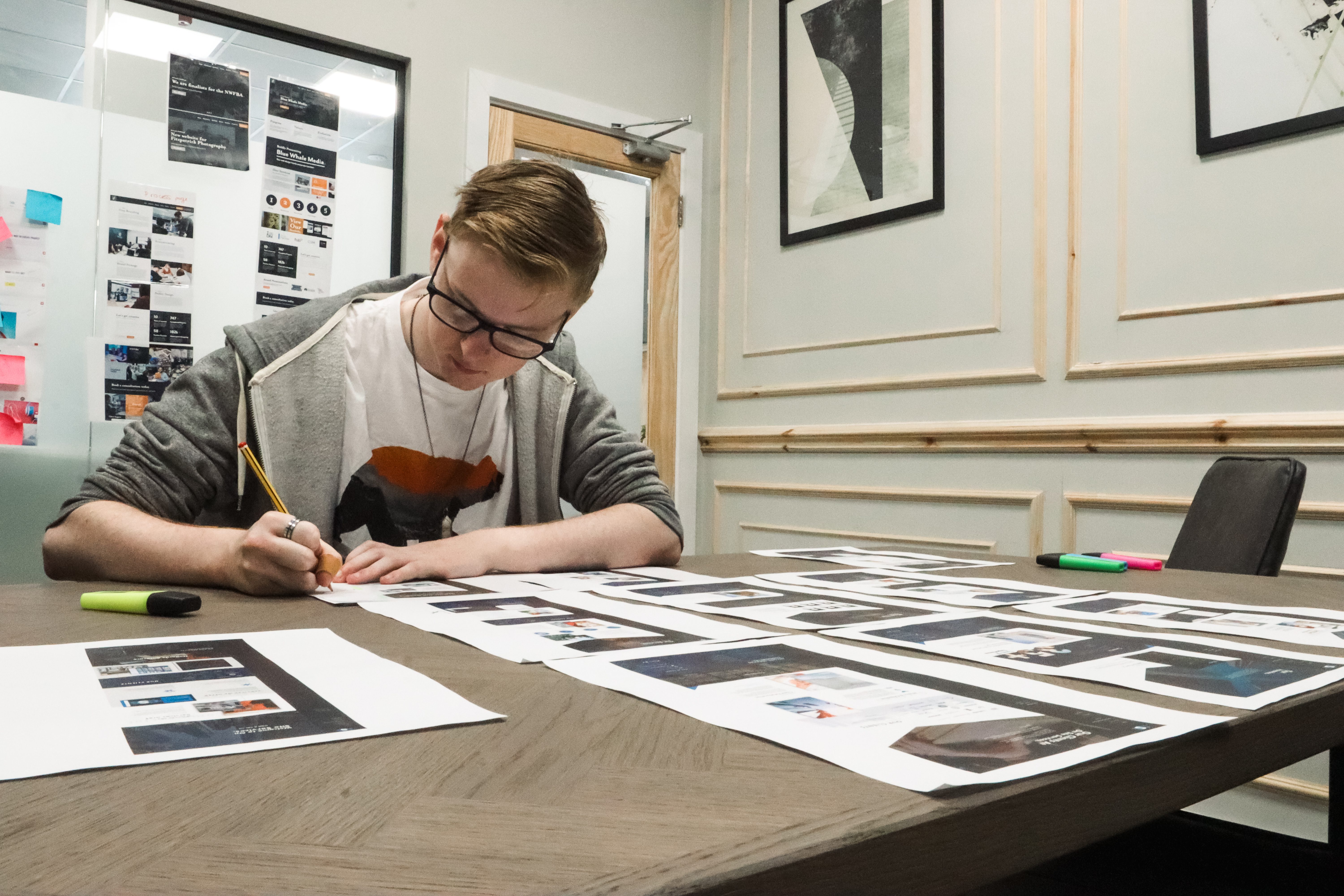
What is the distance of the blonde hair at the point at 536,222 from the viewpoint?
1.19 m

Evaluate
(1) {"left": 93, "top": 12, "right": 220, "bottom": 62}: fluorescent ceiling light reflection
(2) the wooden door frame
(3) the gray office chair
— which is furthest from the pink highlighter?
(1) {"left": 93, "top": 12, "right": 220, "bottom": 62}: fluorescent ceiling light reflection

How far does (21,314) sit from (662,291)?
2.00m

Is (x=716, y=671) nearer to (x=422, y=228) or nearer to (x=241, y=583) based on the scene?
(x=241, y=583)

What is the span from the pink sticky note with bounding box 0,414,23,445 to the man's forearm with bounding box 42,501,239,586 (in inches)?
58.3

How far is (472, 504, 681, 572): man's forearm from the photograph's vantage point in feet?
3.81

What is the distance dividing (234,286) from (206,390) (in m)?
1.54

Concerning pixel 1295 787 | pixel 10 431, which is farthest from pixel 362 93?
pixel 1295 787

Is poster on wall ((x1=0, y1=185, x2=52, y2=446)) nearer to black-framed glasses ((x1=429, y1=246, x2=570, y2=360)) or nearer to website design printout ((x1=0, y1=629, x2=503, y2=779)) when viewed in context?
black-framed glasses ((x1=429, y1=246, x2=570, y2=360))

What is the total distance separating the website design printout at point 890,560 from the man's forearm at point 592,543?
8.3 inches

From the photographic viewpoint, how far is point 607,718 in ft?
1.60

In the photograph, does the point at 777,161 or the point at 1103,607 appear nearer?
the point at 1103,607

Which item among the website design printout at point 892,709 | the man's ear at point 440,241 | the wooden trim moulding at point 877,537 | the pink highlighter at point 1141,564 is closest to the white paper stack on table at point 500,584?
the website design printout at point 892,709

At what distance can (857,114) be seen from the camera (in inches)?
120

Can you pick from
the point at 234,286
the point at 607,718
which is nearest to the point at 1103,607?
the point at 607,718
